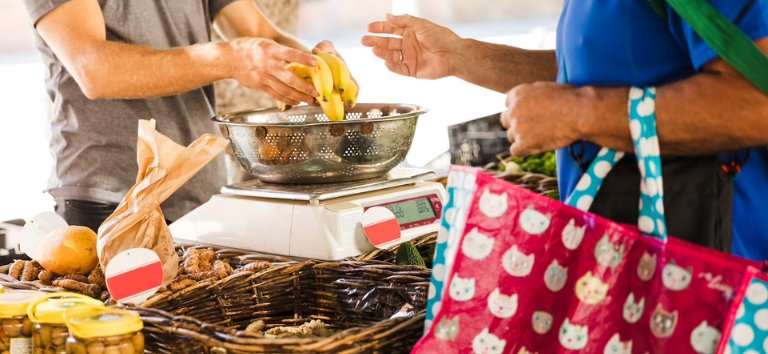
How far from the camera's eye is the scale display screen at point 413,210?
1625mm

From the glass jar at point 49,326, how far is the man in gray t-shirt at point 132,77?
877 mm

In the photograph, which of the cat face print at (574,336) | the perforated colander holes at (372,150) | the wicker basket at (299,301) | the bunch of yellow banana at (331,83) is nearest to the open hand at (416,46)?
the bunch of yellow banana at (331,83)

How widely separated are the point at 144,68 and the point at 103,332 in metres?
1.15

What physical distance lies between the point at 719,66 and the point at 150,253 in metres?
0.93

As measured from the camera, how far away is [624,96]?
3.03 feet

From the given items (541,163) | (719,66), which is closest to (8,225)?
(719,66)

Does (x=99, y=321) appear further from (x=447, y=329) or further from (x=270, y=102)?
(x=270, y=102)

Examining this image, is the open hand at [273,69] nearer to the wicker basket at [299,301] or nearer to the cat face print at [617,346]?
the wicker basket at [299,301]

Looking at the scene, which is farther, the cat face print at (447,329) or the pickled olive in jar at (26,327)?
the pickled olive in jar at (26,327)

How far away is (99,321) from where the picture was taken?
92cm

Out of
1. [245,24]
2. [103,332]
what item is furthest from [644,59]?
[245,24]

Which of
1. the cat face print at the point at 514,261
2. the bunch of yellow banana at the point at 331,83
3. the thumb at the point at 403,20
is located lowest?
the cat face print at the point at 514,261

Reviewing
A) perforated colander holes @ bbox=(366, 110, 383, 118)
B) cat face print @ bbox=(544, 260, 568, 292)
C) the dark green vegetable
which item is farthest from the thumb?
cat face print @ bbox=(544, 260, 568, 292)

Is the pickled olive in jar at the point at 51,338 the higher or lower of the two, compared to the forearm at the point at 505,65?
lower
